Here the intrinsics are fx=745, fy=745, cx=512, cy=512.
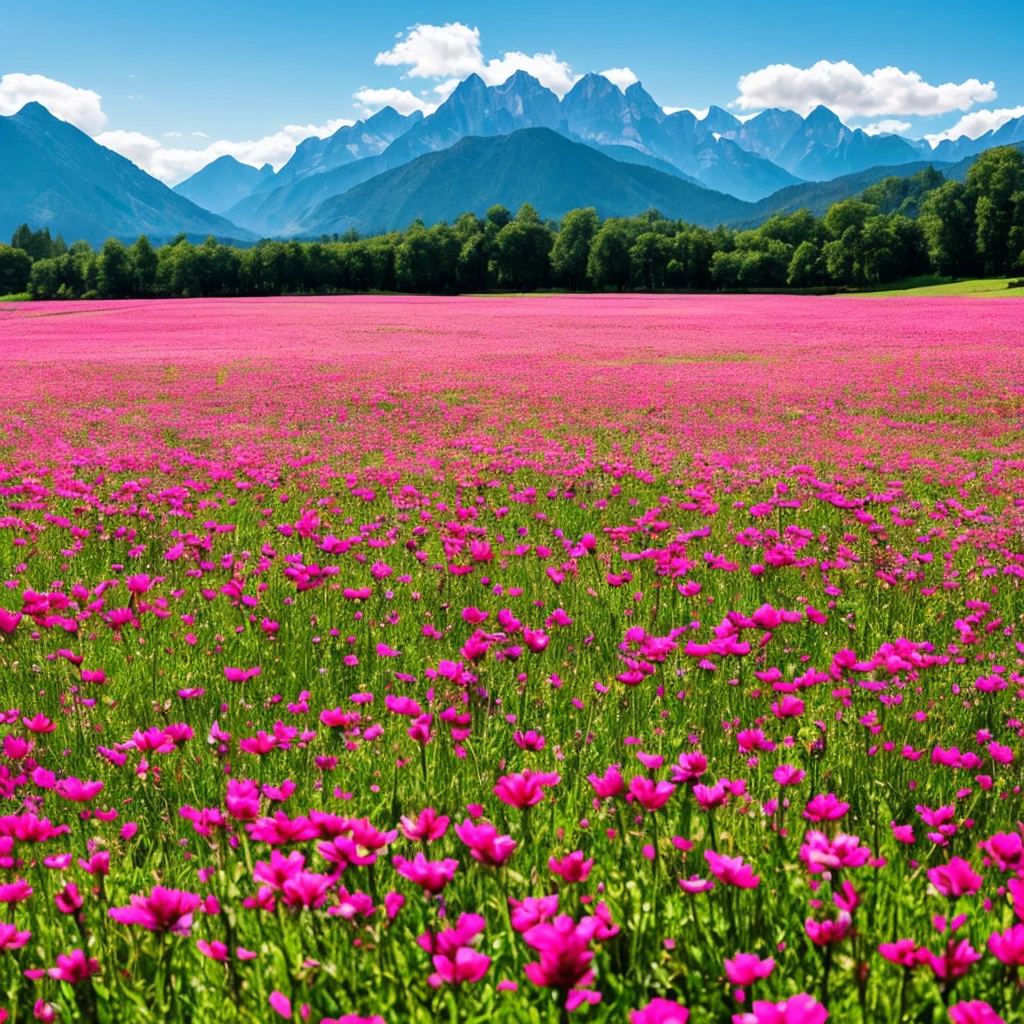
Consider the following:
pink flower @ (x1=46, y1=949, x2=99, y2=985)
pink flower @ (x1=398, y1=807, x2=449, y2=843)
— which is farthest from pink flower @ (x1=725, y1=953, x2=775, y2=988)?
pink flower @ (x1=46, y1=949, x2=99, y2=985)

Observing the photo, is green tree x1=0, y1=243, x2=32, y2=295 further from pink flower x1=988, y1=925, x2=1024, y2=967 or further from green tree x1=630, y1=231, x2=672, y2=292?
pink flower x1=988, y1=925, x2=1024, y2=967

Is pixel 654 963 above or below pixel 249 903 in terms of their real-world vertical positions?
below

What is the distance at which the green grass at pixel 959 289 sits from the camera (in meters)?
64.5

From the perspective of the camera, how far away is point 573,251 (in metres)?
113

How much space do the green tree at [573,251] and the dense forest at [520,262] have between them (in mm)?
166

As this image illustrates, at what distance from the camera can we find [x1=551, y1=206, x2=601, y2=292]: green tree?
373 feet

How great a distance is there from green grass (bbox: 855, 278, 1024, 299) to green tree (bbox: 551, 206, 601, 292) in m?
42.0

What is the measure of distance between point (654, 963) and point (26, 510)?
320 inches

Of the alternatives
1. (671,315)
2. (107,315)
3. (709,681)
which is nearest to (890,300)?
(671,315)

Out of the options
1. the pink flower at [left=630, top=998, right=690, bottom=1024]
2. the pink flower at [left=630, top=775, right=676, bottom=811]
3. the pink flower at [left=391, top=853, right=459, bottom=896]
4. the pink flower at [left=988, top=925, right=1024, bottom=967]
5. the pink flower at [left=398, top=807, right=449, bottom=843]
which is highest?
the pink flower at [left=630, top=775, right=676, bottom=811]

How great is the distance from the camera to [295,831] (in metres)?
1.72

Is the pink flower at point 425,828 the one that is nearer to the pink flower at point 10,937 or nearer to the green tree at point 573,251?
the pink flower at point 10,937

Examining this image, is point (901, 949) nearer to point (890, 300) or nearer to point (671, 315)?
point (671, 315)

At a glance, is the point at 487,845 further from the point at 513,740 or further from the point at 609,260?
the point at 609,260
